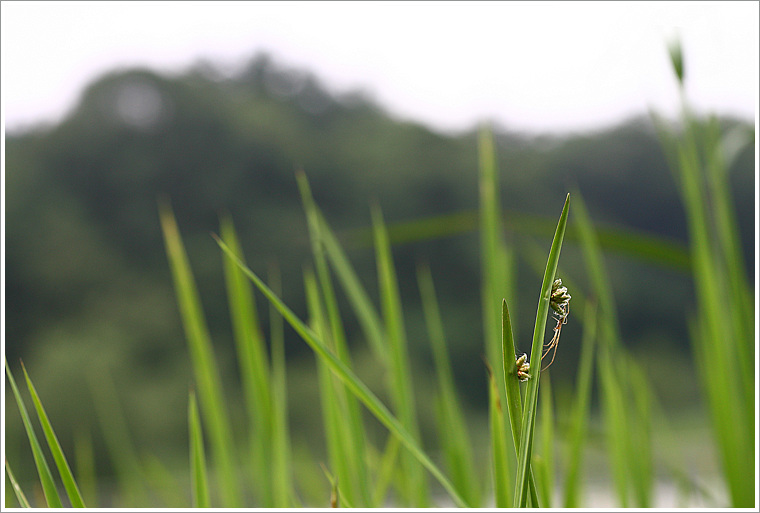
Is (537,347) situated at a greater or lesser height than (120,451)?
greater

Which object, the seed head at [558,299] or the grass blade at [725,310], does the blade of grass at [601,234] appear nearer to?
the grass blade at [725,310]

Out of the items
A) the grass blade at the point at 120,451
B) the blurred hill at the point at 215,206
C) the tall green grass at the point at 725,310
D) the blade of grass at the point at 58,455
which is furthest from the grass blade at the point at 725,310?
the blurred hill at the point at 215,206

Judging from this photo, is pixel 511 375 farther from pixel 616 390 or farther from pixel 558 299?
pixel 616 390

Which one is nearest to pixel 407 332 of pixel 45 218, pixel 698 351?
pixel 45 218

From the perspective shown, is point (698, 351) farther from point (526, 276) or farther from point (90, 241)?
point (90, 241)

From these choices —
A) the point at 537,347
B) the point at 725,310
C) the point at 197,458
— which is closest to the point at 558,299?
the point at 537,347

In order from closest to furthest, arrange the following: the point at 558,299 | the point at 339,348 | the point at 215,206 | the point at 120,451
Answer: the point at 558,299 → the point at 339,348 → the point at 120,451 → the point at 215,206

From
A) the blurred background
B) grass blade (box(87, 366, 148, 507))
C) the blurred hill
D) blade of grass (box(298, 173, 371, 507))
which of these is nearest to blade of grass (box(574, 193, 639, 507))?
blade of grass (box(298, 173, 371, 507))

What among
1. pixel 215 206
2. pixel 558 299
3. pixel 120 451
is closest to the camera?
pixel 558 299

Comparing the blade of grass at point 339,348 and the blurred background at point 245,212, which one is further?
the blurred background at point 245,212

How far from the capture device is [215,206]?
4.41m

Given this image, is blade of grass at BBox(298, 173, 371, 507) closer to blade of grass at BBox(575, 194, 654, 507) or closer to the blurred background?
blade of grass at BBox(575, 194, 654, 507)

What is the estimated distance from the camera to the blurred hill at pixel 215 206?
393cm

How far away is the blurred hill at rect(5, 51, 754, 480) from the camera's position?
3.93 metres
